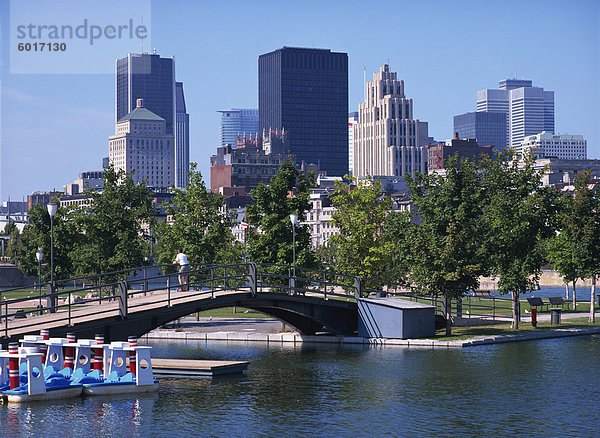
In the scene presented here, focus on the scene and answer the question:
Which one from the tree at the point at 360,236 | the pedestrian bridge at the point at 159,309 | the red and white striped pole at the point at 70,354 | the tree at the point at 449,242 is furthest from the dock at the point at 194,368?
the tree at the point at 360,236

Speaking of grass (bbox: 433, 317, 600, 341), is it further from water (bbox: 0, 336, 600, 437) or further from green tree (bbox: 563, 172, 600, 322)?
water (bbox: 0, 336, 600, 437)

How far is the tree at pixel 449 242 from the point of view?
163ft

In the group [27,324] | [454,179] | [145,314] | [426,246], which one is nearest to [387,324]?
[426,246]

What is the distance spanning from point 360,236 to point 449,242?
17.7 metres

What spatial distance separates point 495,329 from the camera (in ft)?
175

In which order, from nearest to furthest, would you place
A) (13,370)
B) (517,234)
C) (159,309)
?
1. (13,370)
2. (159,309)
3. (517,234)

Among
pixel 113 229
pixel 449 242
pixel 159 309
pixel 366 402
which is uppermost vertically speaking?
pixel 113 229

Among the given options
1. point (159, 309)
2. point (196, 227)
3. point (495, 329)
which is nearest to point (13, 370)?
point (159, 309)

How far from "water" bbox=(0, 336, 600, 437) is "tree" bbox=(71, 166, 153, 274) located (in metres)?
17.1

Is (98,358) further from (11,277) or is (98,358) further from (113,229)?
(11,277)

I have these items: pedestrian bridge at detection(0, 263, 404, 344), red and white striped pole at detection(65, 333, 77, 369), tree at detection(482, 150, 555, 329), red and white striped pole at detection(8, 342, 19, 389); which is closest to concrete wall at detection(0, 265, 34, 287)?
pedestrian bridge at detection(0, 263, 404, 344)

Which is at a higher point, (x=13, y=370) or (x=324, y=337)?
(x=13, y=370)

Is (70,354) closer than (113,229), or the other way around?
(70,354)

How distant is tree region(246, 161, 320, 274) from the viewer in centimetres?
5744
